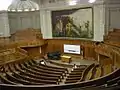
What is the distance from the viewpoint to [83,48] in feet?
57.0

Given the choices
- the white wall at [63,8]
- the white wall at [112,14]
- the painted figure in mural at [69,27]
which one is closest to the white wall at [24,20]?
the white wall at [63,8]

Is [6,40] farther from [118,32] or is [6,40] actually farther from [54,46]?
[118,32]

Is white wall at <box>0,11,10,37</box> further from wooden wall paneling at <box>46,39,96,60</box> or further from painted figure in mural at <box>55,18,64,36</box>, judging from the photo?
painted figure in mural at <box>55,18,64,36</box>

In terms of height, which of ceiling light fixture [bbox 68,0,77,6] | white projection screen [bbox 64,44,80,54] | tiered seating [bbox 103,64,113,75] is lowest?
tiered seating [bbox 103,64,113,75]

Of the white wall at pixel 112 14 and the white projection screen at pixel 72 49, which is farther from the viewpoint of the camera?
the white projection screen at pixel 72 49

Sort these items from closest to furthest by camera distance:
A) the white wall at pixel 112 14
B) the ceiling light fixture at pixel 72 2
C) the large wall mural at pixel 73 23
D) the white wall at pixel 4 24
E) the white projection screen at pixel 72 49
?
the white wall at pixel 112 14, the large wall mural at pixel 73 23, the ceiling light fixture at pixel 72 2, the white projection screen at pixel 72 49, the white wall at pixel 4 24

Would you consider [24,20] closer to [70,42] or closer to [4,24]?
[4,24]

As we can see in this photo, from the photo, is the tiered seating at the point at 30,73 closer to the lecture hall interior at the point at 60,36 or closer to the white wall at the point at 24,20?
the lecture hall interior at the point at 60,36

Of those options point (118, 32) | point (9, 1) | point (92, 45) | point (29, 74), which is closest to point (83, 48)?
point (92, 45)

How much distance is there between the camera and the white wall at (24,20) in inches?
823

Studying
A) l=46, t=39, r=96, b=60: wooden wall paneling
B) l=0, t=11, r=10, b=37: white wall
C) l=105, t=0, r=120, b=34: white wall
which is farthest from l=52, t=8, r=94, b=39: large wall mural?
l=0, t=11, r=10, b=37: white wall

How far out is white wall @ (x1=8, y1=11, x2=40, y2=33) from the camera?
2092 cm

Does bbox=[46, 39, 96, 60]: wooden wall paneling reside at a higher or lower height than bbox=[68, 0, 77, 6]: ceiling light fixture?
lower

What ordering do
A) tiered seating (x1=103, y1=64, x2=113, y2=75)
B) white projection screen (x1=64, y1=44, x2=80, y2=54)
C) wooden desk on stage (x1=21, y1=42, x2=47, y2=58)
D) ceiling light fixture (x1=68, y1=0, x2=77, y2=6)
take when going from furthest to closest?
wooden desk on stage (x1=21, y1=42, x2=47, y2=58)
white projection screen (x1=64, y1=44, x2=80, y2=54)
ceiling light fixture (x1=68, y1=0, x2=77, y2=6)
tiered seating (x1=103, y1=64, x2=113, y2=75)
